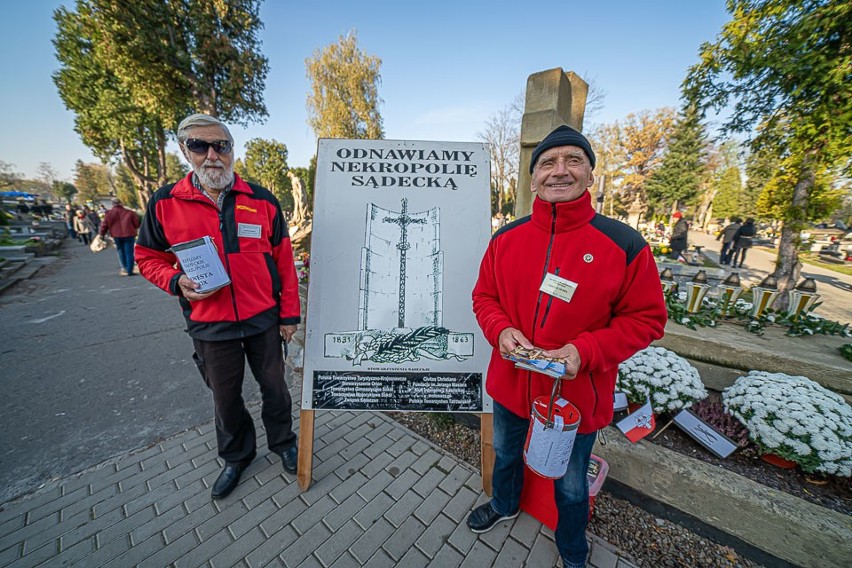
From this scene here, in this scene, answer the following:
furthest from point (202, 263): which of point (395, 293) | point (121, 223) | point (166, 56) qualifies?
point (166, 56)

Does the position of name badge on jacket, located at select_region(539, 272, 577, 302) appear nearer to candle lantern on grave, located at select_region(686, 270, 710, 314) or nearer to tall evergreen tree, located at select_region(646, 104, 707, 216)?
candle lantern on grave, located at select_region(686, 270, 710, 314)

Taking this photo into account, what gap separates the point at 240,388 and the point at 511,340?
5.78ft

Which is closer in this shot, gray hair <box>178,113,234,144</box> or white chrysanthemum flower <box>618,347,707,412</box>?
gray hair <box>178,113,234,144</box>

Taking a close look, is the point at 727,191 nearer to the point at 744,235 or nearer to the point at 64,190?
the point at 744,235

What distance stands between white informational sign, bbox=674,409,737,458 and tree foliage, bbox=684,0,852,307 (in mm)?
3480

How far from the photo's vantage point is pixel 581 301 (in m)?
1.33

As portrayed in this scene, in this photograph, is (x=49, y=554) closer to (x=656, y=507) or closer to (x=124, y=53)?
(x=656, y=507)

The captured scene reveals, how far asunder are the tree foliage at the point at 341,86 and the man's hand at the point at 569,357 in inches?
910

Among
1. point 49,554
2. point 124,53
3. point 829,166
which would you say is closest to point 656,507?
point 49,554

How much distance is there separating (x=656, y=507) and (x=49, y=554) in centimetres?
358

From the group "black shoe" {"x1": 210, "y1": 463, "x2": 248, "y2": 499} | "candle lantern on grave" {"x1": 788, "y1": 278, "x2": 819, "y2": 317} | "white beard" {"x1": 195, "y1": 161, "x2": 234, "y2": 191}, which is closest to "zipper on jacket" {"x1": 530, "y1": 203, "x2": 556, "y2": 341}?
"white beard" {"x1": 195, "y1": 161, "x2": 234, "y2": 191}

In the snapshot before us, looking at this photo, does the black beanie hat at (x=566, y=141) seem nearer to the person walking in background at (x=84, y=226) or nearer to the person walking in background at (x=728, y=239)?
the person walking in background at (x=728, y=239)

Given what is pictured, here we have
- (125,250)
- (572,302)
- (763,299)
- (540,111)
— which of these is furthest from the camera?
(125,250)

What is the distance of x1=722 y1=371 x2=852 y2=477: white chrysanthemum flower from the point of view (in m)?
1.91
